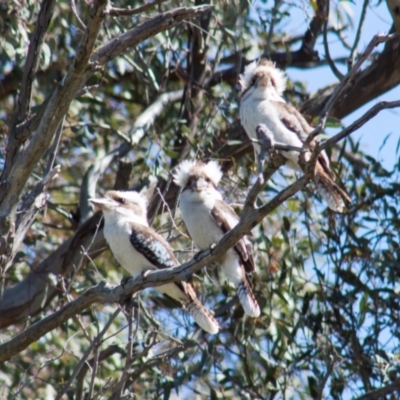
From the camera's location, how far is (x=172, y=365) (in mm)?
5195

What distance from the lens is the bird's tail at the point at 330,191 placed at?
4212 millimetres

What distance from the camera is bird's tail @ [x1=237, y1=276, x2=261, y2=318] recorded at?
4.27 metres

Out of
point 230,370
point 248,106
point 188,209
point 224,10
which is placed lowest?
point 230,370

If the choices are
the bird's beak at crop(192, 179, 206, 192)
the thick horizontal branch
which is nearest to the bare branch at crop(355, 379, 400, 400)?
the bird's beak at crop(192, 179, 206, 192)

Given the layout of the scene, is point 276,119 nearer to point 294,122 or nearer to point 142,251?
point 294,122

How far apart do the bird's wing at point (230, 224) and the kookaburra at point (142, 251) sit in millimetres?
293

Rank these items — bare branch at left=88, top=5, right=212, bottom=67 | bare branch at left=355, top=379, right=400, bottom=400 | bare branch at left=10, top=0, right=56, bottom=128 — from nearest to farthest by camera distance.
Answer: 1. bare branch at left=88, top=5, right=212, bottom=67
2. bare branch at left=10, top=0, right=56, bottom=128
3. bare branch at left=355, top=379, right=400, bottom=400

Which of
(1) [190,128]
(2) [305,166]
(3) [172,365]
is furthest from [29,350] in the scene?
(2) [305,166]

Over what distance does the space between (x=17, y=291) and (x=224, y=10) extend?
236 cm

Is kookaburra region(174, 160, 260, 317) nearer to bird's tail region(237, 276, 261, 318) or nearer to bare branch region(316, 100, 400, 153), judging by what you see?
bird's tail region(237, 276, 261, 318)

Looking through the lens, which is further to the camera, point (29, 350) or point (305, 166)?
point (29, 350)

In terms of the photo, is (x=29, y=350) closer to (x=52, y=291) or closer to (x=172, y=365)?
(x=52, y=291)

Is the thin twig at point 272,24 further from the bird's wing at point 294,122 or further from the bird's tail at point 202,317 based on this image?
the bird's tail at point 202,317

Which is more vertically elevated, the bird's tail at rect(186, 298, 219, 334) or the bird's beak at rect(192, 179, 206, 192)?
the bird's beak at rect(192, 179, 206, 192)
